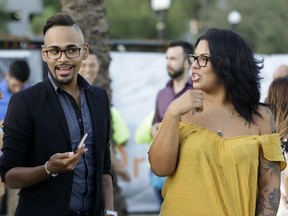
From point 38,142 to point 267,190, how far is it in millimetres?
1351

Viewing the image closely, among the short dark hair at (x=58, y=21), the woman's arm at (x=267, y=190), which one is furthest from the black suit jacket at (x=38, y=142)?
the woman's arm at (x=267, y=190)

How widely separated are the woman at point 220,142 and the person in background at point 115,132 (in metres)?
2.57

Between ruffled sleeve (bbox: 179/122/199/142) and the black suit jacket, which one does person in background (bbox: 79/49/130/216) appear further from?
ruffled sleeve (bbox: 179/122/199/142)

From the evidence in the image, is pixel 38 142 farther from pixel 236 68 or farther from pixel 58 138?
pixel 236 68

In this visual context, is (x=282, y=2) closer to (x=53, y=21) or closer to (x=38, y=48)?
(x=38, y=48)

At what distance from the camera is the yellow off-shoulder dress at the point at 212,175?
4.73 meters

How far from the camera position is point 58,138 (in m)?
4.82

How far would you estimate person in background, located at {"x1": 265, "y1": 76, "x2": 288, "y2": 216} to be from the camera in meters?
6.29

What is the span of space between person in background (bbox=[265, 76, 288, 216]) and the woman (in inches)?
49.8

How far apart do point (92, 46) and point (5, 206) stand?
162 inches

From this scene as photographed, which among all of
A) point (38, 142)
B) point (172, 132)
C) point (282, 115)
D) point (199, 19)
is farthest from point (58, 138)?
point (199, 19)

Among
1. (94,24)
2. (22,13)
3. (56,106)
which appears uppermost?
(22,13)

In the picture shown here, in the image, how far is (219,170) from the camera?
475cm

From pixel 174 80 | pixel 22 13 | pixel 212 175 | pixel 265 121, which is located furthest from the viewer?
pixel 22 13
